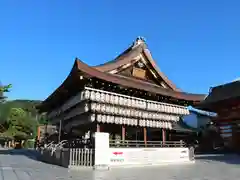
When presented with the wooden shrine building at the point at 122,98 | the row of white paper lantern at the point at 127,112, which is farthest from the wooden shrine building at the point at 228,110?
the row of white paper lantern at the point at 127,112

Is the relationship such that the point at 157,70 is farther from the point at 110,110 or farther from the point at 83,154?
the point at 83,154

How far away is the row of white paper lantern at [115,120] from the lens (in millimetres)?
16589

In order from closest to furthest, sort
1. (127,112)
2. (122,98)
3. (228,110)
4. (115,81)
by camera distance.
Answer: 1. (115,81)
2. (122,98)
3. (127,112)
4. (228,110)

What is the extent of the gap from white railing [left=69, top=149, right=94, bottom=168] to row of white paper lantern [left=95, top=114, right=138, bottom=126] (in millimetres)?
2139

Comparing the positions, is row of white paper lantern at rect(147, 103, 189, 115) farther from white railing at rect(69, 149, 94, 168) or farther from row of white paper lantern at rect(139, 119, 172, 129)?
white railing at rect(69, 149, 94, 168)

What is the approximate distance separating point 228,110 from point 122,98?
59.6 feet

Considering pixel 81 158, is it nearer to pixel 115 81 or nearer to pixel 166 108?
pixel 115 81

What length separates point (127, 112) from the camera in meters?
17.9

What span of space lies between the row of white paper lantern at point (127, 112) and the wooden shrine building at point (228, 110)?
39.2 feet

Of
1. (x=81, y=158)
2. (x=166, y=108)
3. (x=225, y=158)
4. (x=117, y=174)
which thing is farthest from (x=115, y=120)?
(x=225, y=158)

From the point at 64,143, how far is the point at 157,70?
8584 mm

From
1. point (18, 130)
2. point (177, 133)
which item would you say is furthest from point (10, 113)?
point (177, 133)

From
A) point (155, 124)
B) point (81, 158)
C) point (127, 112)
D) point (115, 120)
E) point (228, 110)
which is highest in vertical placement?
point (228, 110)

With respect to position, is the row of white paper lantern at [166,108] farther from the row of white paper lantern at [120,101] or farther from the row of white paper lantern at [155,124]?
the row of white paper lantern at [155,124]
